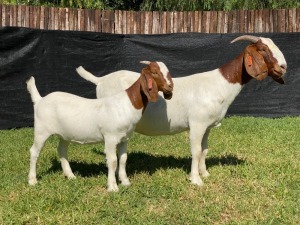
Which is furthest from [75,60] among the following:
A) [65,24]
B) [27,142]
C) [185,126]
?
[185,126]

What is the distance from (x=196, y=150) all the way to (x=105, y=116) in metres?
1.27

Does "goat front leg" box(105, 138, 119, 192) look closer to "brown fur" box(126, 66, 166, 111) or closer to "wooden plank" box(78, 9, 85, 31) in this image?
"brown fur" box(126, 66, 166, 111)

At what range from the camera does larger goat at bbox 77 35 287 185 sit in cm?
544

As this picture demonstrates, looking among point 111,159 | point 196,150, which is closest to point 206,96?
point 196,150

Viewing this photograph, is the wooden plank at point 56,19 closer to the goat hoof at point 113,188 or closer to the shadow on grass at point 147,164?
the shadow on grass at point 147,164

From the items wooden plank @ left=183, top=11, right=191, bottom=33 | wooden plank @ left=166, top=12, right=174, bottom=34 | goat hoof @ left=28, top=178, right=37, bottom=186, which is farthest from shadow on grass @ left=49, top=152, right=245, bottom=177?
wooden plank @ left=183, top=11, right=191, bottom=33

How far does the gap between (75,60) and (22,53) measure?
1140mm

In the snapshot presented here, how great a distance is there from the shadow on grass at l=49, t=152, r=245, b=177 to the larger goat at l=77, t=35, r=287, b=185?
2.41ft

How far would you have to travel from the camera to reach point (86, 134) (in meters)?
5.35

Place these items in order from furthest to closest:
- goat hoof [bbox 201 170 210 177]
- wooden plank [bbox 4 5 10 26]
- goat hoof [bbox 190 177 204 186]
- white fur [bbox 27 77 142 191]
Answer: wooden plank [bbox 4 5 10 26] < goat hoof [bbox 201 170 210 177] < goat hoof [bbox 190 177 204 186] < white fur [bbox 27 77 142 191]

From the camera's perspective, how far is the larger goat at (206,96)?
544 centimetres

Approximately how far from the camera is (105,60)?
10305 mm

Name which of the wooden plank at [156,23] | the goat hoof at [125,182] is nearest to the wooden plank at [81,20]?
the wooden plank at [156,23]

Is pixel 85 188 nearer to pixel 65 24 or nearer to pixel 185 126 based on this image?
pixel 185 126
